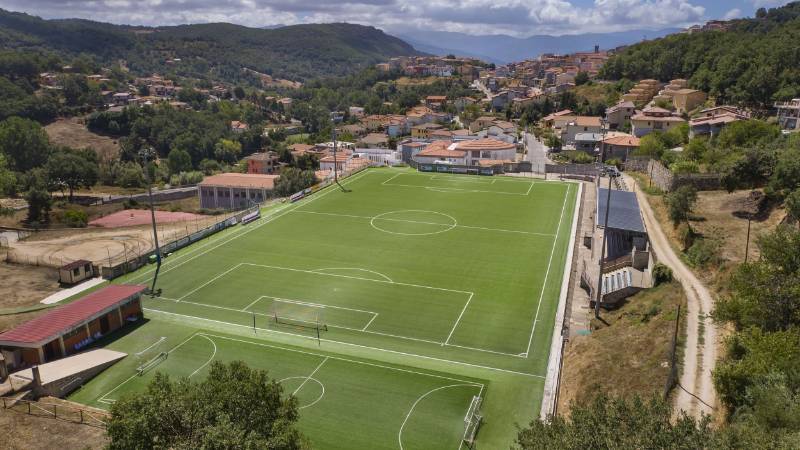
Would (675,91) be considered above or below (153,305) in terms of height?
above

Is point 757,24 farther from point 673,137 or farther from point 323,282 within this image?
point 323,282

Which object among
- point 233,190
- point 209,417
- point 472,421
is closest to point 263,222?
point 233,190

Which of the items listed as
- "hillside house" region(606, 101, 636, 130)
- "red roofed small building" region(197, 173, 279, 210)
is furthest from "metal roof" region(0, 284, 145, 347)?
"hillside house" region(606, 101, 636, 130)

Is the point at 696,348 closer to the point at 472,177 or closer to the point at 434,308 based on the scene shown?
the point at 434,308

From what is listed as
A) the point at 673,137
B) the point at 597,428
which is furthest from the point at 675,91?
the point at 597,428

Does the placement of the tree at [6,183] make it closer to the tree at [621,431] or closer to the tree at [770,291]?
the tree at [621,431]
